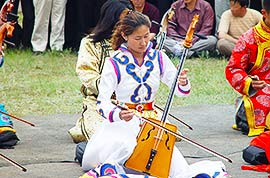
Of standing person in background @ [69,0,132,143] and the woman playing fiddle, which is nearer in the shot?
the woman playing fiddle

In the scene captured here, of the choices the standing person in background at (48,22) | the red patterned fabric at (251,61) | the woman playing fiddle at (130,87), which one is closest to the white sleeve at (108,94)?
the woman playing fiddle at (130,87)

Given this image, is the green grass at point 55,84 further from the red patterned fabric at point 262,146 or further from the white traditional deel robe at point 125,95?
the white traditional deel robe at point 125,95

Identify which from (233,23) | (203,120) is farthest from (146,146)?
(233,23)

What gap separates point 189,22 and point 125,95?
5.98 meters

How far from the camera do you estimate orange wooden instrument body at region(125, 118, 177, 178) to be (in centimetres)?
527

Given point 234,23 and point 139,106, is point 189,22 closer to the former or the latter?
point 234,23

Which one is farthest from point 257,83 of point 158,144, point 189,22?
point 189,22

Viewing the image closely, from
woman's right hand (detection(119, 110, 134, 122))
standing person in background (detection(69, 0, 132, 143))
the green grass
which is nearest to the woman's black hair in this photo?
standing person in background (detection(69, 0, 132, 143))

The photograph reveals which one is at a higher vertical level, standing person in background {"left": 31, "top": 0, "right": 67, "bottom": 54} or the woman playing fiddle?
the woman playing fiddle

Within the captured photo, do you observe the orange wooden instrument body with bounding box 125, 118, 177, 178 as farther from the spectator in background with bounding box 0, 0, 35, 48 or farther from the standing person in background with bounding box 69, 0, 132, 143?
the spectator in background with bounding box 0, 0, 35, 48

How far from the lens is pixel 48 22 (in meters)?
12.0

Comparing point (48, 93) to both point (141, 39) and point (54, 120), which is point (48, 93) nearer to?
point (54, 120)

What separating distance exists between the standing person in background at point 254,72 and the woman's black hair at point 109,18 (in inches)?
41.3

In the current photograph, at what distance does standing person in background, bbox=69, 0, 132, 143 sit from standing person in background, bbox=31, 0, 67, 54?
5370 mm
